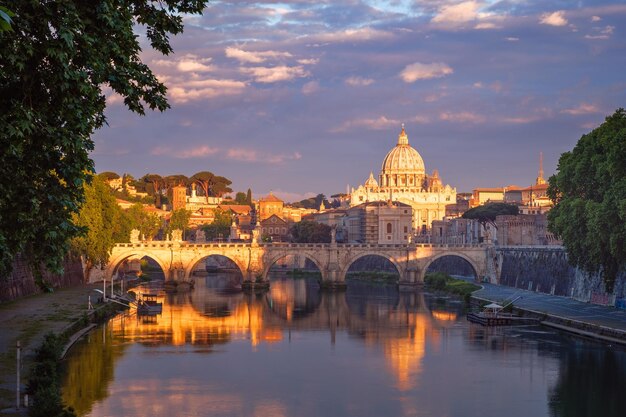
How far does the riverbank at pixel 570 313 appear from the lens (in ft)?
146

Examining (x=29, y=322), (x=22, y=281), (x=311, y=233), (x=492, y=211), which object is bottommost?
(x=29, y=322)

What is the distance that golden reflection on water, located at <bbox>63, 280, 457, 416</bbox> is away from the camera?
102 feet

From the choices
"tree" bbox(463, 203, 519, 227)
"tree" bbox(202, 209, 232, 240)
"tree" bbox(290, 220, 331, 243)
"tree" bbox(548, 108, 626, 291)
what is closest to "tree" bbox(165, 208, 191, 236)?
"tree" bbox(202, 209, 232, 240)

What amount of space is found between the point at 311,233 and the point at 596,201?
259 feet

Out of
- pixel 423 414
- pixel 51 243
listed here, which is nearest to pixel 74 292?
pixel 423 414

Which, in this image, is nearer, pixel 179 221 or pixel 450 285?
pixel 450 285

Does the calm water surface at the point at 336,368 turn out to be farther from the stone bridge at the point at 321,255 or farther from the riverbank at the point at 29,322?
the stone bridge at the point at 321,255

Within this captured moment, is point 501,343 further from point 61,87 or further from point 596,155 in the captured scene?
point 61,87

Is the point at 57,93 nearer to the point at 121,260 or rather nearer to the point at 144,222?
the point at 121,260

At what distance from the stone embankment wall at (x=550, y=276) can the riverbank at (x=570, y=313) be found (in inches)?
29.2

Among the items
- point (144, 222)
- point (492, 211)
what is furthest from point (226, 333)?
point (492, 211)

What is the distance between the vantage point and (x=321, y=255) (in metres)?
89.9

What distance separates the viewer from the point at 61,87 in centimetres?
1556

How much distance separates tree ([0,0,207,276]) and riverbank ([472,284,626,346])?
1183 inches
